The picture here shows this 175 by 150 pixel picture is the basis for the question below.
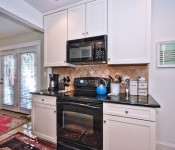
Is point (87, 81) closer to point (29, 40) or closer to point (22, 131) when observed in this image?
point (22, 131)

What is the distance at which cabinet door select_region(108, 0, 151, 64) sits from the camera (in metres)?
1.74

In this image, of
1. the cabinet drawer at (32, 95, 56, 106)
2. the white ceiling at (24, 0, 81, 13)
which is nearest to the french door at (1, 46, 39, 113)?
→ the cabinet drawer at (32, 95, 56, 106)

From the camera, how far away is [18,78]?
12.7ft

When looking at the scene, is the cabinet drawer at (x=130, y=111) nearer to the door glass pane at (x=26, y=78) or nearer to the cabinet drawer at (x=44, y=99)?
the cabinet drawer at (x=44, y=99)

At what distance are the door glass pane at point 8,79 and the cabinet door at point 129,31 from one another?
136 inches

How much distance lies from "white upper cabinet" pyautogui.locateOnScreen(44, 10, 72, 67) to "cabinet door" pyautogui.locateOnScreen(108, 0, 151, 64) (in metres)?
0.91

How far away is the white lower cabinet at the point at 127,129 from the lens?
1.42 metres

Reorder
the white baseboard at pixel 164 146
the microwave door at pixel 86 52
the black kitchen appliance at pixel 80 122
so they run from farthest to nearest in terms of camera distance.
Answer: the microwave door at pixel 86 52, the white baseboard at pixel 164 146, the black kitchen appliance at pixel 80 122

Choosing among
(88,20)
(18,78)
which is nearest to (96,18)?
(88,20)

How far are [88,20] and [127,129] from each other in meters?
1.76

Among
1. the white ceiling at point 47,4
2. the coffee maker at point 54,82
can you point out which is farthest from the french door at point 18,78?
the white ceiling at point 47,4

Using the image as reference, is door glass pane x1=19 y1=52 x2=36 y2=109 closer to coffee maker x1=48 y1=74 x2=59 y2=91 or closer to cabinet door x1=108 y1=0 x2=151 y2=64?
coffee maker x1=48 y1=74 x2=59 y2=91

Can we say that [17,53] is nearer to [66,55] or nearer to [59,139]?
[66,55]

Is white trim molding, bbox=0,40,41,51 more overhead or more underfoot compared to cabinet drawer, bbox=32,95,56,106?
more overhead
